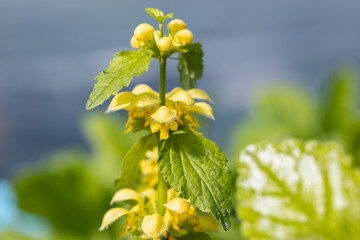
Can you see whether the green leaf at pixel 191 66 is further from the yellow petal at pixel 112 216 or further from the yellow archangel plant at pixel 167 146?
the yellow petal at pixel 112 216

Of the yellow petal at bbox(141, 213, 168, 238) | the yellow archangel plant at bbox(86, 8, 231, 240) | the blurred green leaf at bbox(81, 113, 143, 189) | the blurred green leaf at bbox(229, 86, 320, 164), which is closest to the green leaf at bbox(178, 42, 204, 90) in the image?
the yellow archangel plant at bbox(86, 8, 231, 240)

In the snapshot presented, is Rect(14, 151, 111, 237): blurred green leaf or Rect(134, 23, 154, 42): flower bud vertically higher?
Rect(134, 23, 154, 42): flower bud

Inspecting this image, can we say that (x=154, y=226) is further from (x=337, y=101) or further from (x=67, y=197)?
(x=337, y=101)

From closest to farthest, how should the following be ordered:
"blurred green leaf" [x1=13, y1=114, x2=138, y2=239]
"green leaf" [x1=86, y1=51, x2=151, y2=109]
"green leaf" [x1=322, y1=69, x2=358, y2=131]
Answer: "green leaf" [x1=86, y1=51, x2=151, y2=109] → "blurred green leaf" [x1=13, y1=114, x2=138, y2=239] → "green leaf" [x1=322, y1=69, x2=358, y2=131]

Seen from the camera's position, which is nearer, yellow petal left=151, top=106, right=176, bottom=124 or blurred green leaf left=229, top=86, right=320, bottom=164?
yellow petal left=151, top=106, right=176, bottom=124

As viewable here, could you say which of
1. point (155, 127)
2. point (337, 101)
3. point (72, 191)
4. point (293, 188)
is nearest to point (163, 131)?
point (155, 127)

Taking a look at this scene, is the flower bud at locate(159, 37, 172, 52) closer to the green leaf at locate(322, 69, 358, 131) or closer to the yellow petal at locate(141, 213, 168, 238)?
the yellow petal at locate(141, 213, 168, 238)
